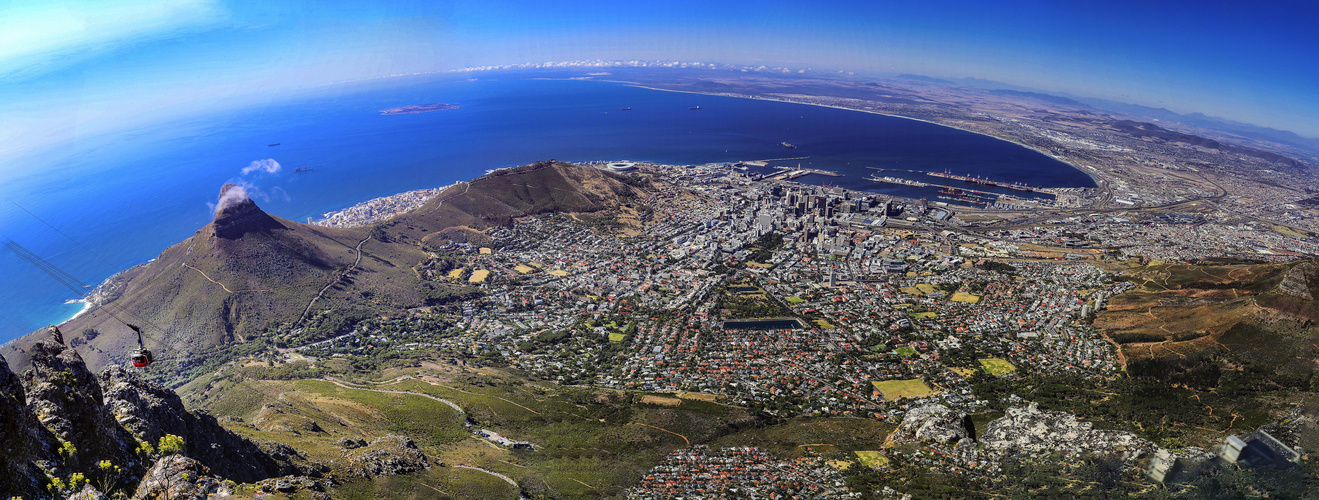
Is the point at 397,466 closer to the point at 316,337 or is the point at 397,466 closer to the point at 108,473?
the point at 108,473

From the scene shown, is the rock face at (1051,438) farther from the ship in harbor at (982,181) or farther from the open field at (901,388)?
the ship in harbor at (982,181)

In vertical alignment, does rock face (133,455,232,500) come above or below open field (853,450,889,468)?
above

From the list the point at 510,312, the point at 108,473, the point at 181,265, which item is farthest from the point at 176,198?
the point at 108,473

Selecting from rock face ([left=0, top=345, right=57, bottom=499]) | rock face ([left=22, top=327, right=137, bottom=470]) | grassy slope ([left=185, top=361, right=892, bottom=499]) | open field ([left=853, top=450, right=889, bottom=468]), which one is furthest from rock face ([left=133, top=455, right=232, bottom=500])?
open field ([left=853, top=450, right=889, bottom=468])

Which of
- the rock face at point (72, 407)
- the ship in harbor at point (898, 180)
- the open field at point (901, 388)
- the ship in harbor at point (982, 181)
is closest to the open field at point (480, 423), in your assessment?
the rock face at point (72, 407)

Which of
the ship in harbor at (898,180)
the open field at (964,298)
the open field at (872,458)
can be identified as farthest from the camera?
the ship in harbor at (898,180)

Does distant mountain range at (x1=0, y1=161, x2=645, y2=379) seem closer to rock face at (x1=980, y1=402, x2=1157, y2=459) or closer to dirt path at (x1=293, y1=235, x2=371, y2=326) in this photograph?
dirt path at (x1=293, y1=235, x2=371, y2=326)

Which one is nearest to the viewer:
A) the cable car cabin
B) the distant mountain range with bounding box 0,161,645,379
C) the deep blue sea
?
the cable car cabin
